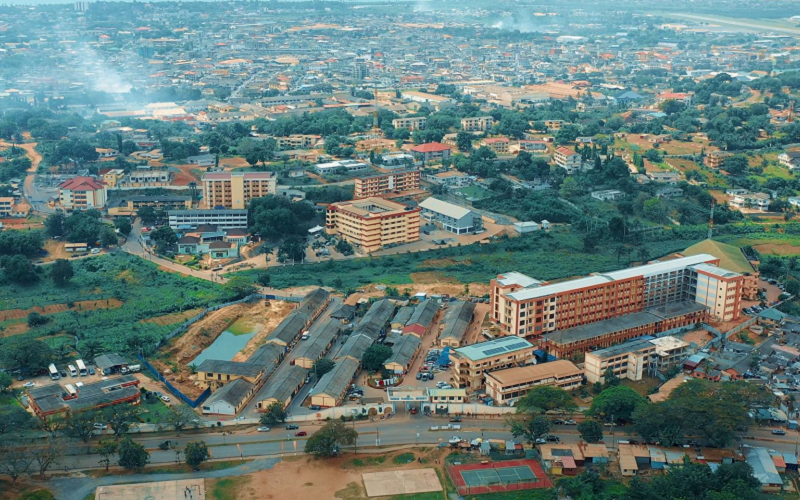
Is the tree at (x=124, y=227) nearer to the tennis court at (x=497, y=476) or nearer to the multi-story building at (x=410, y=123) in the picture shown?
the tennis court at (x=497, y=476)

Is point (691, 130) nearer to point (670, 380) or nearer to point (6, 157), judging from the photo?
point (670, 380)

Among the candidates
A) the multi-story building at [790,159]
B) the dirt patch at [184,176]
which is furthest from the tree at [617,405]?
the multi-story building at [790,159]

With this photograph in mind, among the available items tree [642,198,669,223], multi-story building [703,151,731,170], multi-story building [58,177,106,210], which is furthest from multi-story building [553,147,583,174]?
multi-story building [58,177,106,210]

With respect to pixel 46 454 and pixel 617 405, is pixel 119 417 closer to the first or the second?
pixel 46 454

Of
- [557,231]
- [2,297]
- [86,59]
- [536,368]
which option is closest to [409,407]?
[536,368]

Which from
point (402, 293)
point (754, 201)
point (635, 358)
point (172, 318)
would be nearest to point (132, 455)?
point (172, 318)

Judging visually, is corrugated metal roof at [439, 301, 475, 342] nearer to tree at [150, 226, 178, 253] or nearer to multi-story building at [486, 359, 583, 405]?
multi-story building at [486, 359, 583, 405]
